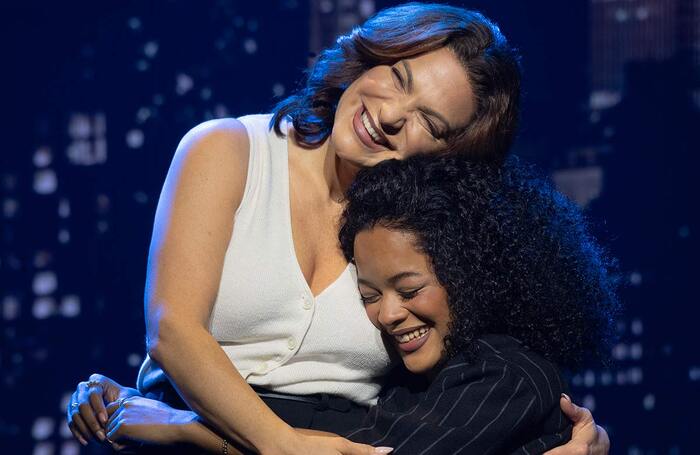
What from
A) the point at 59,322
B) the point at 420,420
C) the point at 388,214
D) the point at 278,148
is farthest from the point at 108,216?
the point at 420,420

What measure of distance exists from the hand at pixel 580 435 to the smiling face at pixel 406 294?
0.87 feet

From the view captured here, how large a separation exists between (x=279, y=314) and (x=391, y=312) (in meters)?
0.23

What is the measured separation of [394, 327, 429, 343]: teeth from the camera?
186cm

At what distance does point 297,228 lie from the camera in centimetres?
197

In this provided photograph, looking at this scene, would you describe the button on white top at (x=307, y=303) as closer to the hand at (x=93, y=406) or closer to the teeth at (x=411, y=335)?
the teeth at (x=411, y=335)

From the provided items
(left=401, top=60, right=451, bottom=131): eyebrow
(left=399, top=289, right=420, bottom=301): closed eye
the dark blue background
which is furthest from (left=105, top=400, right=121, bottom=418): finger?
the dark blue background

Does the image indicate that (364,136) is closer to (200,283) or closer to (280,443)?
(200,283)

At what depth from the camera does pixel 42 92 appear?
312 centimetres

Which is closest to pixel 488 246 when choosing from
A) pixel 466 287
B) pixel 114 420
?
pixel 466 287

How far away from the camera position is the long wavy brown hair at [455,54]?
196 centimetres

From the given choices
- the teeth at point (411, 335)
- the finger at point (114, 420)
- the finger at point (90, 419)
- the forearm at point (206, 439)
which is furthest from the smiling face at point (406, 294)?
the finger at point (90, 419)

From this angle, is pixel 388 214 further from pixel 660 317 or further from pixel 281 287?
pixel 660 317

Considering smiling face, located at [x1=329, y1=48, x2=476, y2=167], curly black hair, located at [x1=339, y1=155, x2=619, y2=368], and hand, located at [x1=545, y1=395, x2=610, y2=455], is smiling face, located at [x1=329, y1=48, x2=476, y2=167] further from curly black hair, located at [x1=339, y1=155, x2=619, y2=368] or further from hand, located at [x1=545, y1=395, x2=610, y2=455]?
hand, located at [x1=545, y1=395, x2=610, y2=455]

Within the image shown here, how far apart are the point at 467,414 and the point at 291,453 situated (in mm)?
328
